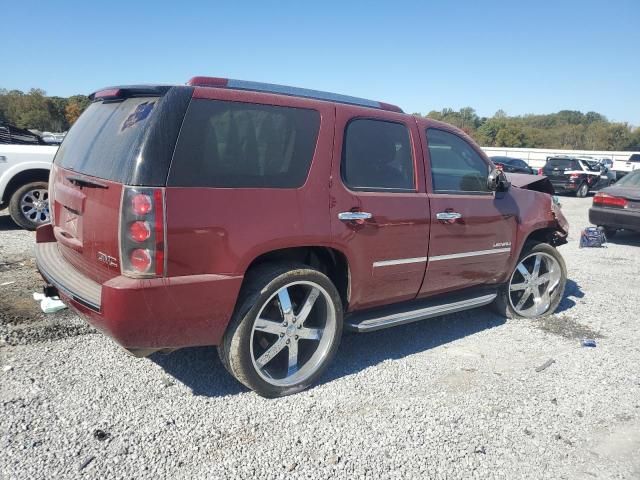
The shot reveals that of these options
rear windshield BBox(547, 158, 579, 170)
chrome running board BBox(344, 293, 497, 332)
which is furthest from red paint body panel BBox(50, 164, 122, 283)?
rear windshield BBox(547, 158, 579, 170)

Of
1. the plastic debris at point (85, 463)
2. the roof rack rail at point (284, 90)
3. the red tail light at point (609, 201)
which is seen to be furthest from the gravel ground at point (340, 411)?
the red tail light at point (609, 201)

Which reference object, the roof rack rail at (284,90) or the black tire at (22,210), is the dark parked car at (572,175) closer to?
the roof rack rail at (284,90)

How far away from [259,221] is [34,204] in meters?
6.16

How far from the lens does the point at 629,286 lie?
6676mm

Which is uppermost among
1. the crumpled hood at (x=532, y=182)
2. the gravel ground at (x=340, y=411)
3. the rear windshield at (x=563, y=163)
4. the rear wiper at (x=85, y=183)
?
the rear windshield at (x=563, y=163)

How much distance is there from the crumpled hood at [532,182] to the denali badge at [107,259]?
13.0 ft

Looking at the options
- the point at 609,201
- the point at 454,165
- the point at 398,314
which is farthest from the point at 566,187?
the point at 398,314

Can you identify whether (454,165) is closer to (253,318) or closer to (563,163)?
(253,318)

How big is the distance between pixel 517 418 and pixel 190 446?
2026 mm

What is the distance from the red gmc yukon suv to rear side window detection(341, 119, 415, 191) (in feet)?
0.04

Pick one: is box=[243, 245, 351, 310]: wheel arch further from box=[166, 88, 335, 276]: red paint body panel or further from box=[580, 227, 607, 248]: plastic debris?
box=[580, 227, 607, 248]: plastic debris

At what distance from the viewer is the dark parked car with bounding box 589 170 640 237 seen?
941cm

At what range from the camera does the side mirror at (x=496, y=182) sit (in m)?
4.24

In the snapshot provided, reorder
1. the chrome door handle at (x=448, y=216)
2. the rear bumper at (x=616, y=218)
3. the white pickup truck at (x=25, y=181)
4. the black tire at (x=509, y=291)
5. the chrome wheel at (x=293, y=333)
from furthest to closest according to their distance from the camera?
the rear bumper at (x=616, y=218)
the white pickup truck at (x=25, y=181)
the black tire at (x=509, y=291)
the chrome door handle at (x=448, y=216)
the chrome wheel at (x=293, y=333)
